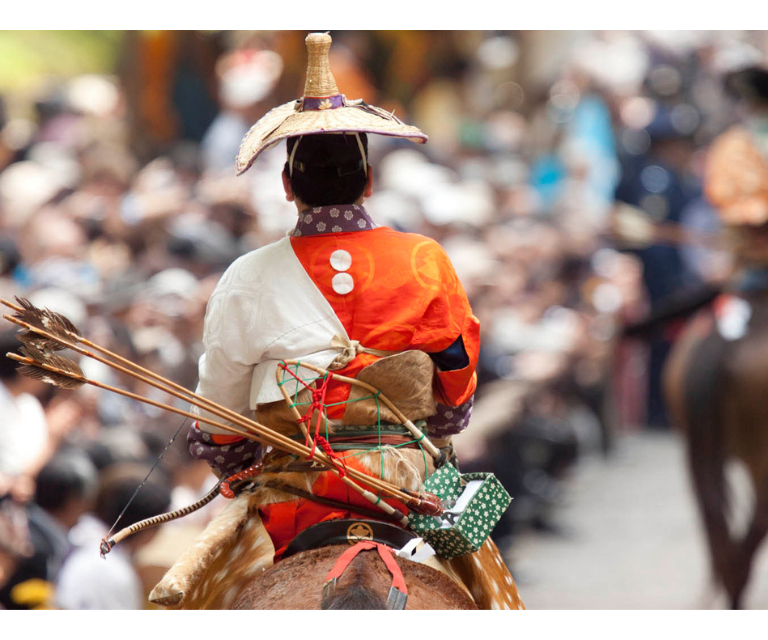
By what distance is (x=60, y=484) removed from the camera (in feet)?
13.6

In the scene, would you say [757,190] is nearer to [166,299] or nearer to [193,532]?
[166,299]

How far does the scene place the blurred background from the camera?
4434mm

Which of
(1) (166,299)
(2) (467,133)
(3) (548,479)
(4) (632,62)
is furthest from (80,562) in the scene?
(4) (632,62)

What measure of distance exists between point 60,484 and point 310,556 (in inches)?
76.5

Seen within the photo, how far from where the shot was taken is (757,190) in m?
6.04

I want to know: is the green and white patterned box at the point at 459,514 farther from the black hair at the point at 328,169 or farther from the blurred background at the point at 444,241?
the blurred background at the point at 444,241

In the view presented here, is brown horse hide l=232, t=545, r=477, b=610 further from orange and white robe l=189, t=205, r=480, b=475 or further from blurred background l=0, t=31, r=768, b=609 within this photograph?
blurred background l=0, t=31, r=768, b=609

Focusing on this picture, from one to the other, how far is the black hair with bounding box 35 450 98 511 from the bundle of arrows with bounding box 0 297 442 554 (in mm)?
1507

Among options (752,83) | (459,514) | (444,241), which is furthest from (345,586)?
(752,83)

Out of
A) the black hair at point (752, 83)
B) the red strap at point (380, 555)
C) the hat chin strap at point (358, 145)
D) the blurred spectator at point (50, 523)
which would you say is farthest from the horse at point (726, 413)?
the red strap at point (380, 555)

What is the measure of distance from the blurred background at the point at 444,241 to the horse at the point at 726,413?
0.26 metres

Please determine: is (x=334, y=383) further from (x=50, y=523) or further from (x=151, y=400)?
(x=50, y=523)

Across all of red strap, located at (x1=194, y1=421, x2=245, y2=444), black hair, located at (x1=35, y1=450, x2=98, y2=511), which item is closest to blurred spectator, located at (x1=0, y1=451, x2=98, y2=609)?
black hair, located at (x1=35, y1=450, x2=98, y2=511)

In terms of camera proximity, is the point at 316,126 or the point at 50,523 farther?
the point at 50,523
